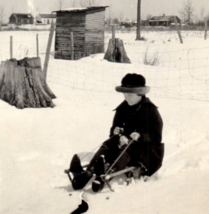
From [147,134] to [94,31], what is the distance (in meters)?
13.0

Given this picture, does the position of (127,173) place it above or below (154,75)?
below

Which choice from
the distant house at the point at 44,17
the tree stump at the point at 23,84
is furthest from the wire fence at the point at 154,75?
the distant house at the point at 44,17

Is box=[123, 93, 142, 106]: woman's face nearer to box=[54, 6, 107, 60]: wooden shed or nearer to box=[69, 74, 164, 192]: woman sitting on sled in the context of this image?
box=[69, 74, 164, 192]: woman sitting on sled

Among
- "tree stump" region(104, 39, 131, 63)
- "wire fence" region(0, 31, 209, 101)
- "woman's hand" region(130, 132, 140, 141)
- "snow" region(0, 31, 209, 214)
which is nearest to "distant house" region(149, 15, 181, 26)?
"tree stump" region(104, 39, 131, 63)

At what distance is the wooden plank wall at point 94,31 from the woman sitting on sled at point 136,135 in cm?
1199

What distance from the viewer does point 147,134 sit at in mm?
3506

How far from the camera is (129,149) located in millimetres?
3514

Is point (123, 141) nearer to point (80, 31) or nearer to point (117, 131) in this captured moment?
point (117, 131)

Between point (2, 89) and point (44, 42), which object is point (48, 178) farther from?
point (44, 42)

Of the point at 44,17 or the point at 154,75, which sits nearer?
the point at 154,75

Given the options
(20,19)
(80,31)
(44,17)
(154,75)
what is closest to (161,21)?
(20,19)

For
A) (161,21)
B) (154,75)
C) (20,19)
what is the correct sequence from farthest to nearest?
(161,21)
(20,19)
(154,75)

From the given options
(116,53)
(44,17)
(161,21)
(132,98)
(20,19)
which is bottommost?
(132,98)

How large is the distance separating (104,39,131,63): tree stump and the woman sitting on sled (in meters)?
8.46
